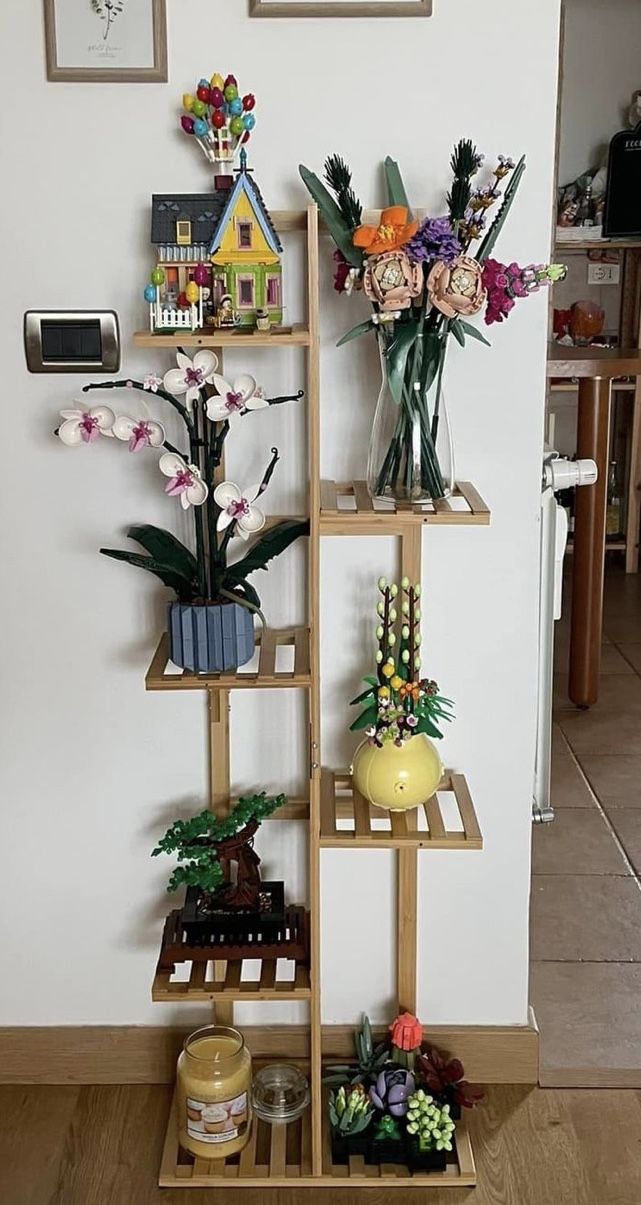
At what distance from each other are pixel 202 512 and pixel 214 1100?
92 cm

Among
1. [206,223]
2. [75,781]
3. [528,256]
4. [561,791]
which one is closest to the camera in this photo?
[206,223]

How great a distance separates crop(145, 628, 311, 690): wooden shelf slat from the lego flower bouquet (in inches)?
11.1

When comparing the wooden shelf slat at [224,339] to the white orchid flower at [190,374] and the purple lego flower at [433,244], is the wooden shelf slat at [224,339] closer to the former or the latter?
the white orchid flower at [190,374]

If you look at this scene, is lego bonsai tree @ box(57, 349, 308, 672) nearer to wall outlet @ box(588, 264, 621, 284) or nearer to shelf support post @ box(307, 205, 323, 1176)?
shelf support post @ box(307, 205, 323, 1176)

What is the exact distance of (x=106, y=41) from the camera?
6.45ft

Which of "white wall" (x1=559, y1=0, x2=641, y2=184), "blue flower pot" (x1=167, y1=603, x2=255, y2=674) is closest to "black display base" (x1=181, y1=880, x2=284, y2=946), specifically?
"blue flower pot" (x1=167, y1=603, x2=255, y2=674)

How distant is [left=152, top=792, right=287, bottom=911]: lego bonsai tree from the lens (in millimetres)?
2127

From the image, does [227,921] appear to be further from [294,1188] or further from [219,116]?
[219,116]

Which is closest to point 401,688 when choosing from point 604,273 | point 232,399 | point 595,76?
point 232,399

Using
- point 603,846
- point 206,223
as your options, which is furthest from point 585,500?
point 206,223

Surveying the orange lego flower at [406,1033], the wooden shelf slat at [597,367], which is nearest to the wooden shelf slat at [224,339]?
the orange lego flower at [406,1033]

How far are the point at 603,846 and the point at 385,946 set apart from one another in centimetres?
106

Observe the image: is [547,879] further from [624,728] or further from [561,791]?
[624,728]

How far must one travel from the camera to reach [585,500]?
3.84 m
